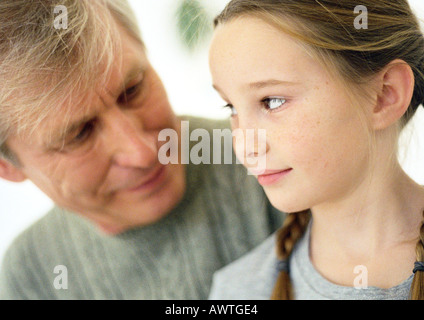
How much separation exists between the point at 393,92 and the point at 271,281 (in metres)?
0.31

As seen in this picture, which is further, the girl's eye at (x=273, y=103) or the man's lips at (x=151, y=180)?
the man's lips at (x=151, y=180)

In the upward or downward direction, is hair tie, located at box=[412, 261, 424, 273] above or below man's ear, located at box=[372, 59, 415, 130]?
below

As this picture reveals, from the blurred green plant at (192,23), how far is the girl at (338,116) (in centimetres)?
4

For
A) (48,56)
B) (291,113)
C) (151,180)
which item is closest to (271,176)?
(291,113)

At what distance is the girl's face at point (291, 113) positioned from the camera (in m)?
0.63

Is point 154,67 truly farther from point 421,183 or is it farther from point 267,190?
point 421,183

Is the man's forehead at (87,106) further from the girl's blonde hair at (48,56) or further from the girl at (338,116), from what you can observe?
the girl at (338,116)

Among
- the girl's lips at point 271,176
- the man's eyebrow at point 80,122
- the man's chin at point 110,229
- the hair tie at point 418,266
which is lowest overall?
the hair tie at point 418,266

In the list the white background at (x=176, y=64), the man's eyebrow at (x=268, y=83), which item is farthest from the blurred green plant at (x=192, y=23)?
the man's eyebrow at (x=268, y=83)

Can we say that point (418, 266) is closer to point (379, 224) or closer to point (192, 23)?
point (379, 224)

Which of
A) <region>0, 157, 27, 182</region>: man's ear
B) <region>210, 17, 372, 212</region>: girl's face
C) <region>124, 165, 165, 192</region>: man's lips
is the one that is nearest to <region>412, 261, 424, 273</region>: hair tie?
<region>210, 17, 372, 212</region>: girl's face

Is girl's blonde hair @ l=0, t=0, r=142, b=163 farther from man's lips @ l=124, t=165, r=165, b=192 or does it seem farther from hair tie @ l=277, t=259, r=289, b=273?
hair tie @ l=277, t=259, r=289, b=273

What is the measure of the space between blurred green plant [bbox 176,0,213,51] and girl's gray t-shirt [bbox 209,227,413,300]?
0.30m

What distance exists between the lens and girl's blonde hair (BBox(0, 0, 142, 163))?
696mm
